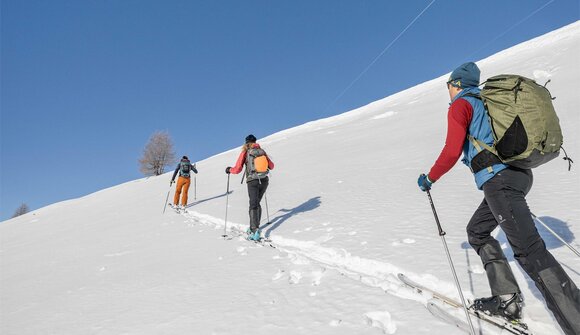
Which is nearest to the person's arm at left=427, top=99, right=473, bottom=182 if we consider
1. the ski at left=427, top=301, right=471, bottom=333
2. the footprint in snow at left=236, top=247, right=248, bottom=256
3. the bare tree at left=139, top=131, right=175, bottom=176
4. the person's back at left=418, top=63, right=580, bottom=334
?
the person's back at left=418, top=63, right=580, bottom=334

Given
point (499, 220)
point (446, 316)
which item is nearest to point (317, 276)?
point (446, 316)

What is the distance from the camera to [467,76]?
2850 millimetres

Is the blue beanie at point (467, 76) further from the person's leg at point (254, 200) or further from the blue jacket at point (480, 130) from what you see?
the person's leg at point (254, 200)

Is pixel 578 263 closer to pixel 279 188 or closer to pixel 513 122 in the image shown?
pixel 513 122

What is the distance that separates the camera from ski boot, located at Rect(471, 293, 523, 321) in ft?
8.76

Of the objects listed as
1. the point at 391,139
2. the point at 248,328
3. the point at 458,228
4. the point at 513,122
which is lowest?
the point at 248,328

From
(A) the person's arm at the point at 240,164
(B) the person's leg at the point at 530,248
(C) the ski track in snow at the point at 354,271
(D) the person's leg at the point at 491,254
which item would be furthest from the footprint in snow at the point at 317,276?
(A) the person's arm at the point at 240,164

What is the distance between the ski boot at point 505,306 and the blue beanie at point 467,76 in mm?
1880

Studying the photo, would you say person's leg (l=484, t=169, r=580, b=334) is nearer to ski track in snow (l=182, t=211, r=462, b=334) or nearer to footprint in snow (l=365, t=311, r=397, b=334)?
ski track in snow (l=182, t=211, r=462, b=334)

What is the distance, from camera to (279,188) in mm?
11977

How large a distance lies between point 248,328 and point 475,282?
7.96 feet

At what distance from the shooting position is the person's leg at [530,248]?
221 cm

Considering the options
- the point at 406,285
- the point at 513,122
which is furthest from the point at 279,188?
the point at 513,122

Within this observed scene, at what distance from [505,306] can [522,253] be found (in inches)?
23.7
